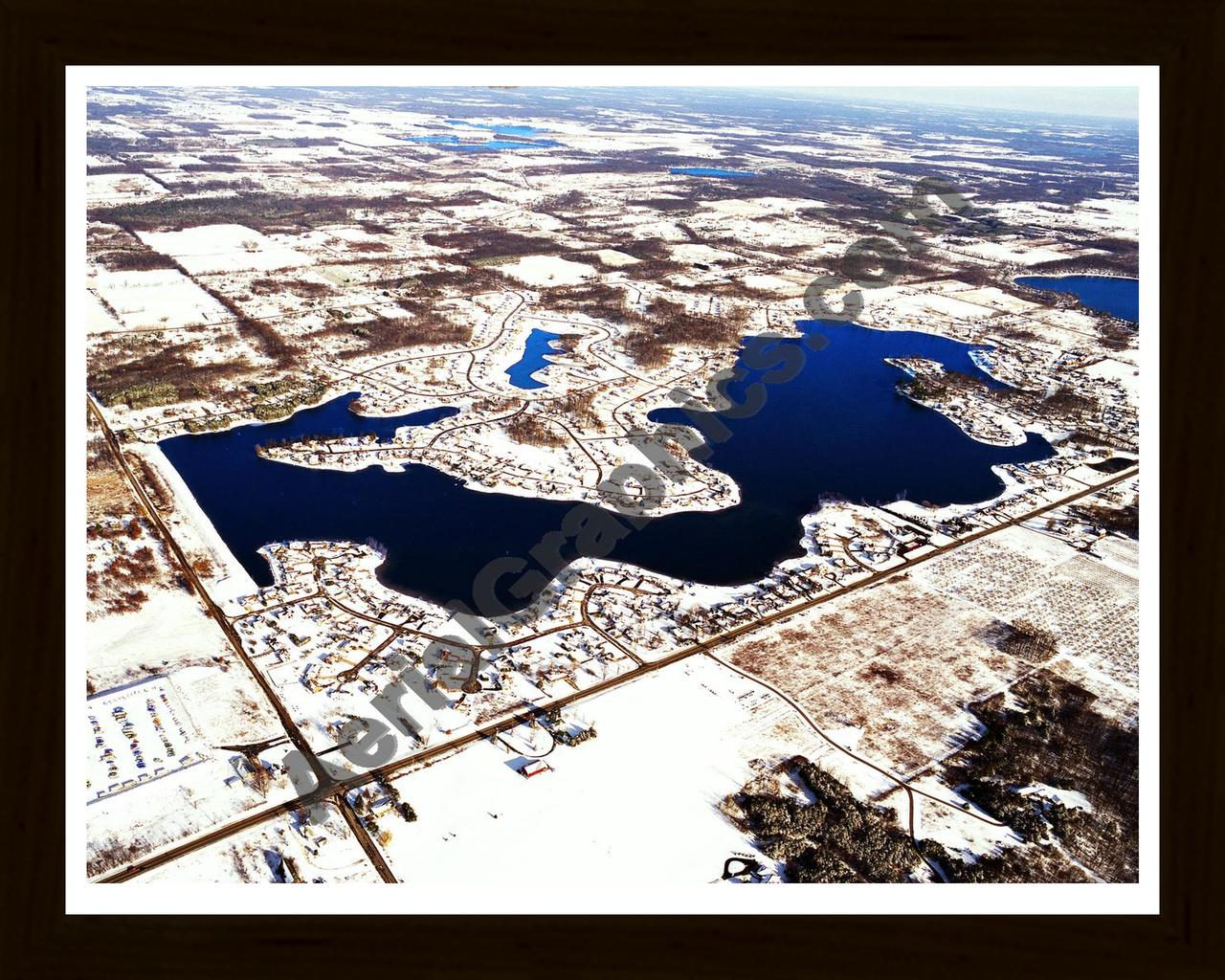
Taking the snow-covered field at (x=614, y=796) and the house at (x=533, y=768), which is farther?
the house at (x=533, y=768)

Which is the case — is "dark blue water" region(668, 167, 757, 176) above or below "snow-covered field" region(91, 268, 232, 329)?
above

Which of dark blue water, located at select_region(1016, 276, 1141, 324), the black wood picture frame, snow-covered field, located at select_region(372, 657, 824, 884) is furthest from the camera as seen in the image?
dark blue water, located at select_region(1016, 276, 1141, 324)

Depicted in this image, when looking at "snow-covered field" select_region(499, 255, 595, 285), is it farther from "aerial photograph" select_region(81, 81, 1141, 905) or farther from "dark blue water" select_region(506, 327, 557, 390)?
"dark blue water" select_region(506, 327, 557, 390)

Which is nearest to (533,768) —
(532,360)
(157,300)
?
(532,360)

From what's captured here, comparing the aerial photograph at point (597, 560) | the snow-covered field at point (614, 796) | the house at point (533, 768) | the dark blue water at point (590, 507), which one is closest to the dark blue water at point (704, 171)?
the aerial photograph at point (597, 560)

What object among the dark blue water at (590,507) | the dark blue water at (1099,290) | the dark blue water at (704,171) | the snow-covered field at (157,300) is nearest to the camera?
the dark blue water at (590,507)

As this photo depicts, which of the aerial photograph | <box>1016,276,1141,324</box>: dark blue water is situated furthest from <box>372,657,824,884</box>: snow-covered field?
<box>1016,276,1141,324</box>: dark blue water
